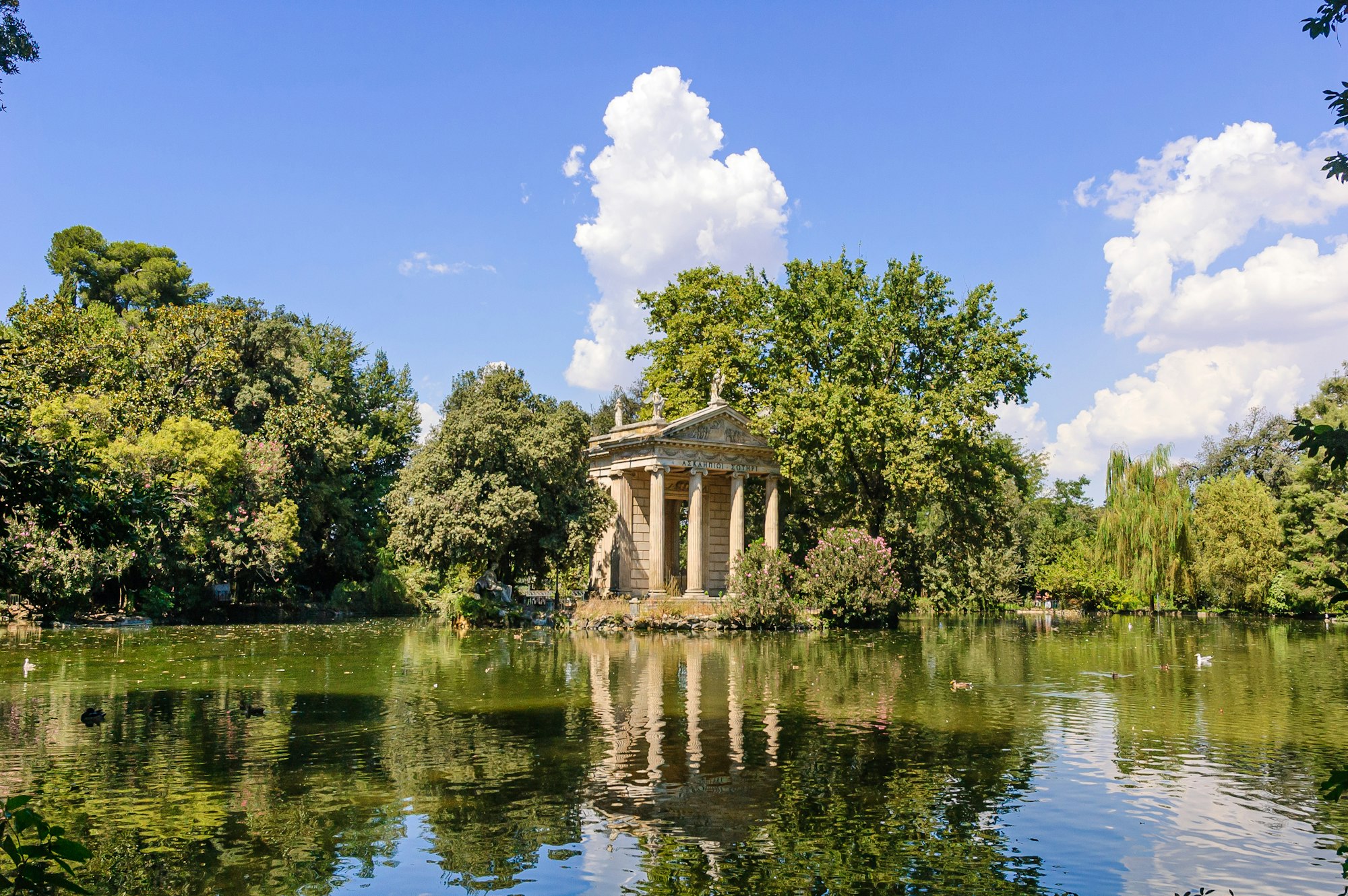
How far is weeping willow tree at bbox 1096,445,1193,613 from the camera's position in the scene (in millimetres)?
51594

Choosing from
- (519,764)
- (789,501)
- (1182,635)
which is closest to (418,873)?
(519,764)

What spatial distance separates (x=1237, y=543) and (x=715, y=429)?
27.1m

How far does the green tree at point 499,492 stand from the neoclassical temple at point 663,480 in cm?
149

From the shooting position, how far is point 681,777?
12.1m

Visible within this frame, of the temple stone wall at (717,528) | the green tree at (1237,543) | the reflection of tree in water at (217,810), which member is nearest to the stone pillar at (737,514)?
the temple stone wall at (717,528)

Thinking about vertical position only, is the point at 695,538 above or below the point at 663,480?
below

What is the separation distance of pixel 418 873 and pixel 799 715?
30.8 feet

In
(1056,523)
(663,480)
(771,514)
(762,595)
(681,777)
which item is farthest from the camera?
(1056,523)

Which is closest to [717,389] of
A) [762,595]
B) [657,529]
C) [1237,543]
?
[657,529]

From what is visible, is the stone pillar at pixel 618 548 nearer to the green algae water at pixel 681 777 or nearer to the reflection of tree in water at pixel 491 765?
the green algae water at pixel 681 777

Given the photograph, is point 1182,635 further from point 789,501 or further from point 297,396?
point 297,396

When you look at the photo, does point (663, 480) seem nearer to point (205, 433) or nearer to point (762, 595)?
point (762, 595)

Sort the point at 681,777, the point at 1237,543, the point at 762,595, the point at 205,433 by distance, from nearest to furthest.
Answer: the point at 681,777 < the point at 762,595 < the point at 205,433 < the point at 1237,543

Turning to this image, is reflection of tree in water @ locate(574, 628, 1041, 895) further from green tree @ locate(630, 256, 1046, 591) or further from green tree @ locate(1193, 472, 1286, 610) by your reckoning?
green tree @ locate(1193, 472, 1286, 610)
